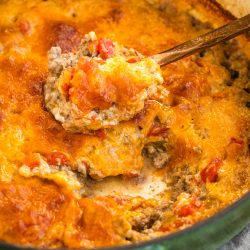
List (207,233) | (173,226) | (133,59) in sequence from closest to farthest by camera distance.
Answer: (207,233), (173,226), (133,59)

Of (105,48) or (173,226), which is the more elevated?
Answer: (105,48)

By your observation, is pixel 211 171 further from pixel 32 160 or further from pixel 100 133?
pixel 32 160

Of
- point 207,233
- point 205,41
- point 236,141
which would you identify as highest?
point 205,41

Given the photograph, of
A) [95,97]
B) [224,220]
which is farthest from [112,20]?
[224,220]

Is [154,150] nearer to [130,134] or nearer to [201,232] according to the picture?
[130,134]

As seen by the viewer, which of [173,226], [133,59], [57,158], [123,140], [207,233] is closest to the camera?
[207,233]

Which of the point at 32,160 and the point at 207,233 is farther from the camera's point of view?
the point at 32,160

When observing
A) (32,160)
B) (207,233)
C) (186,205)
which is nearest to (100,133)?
(32,160)
